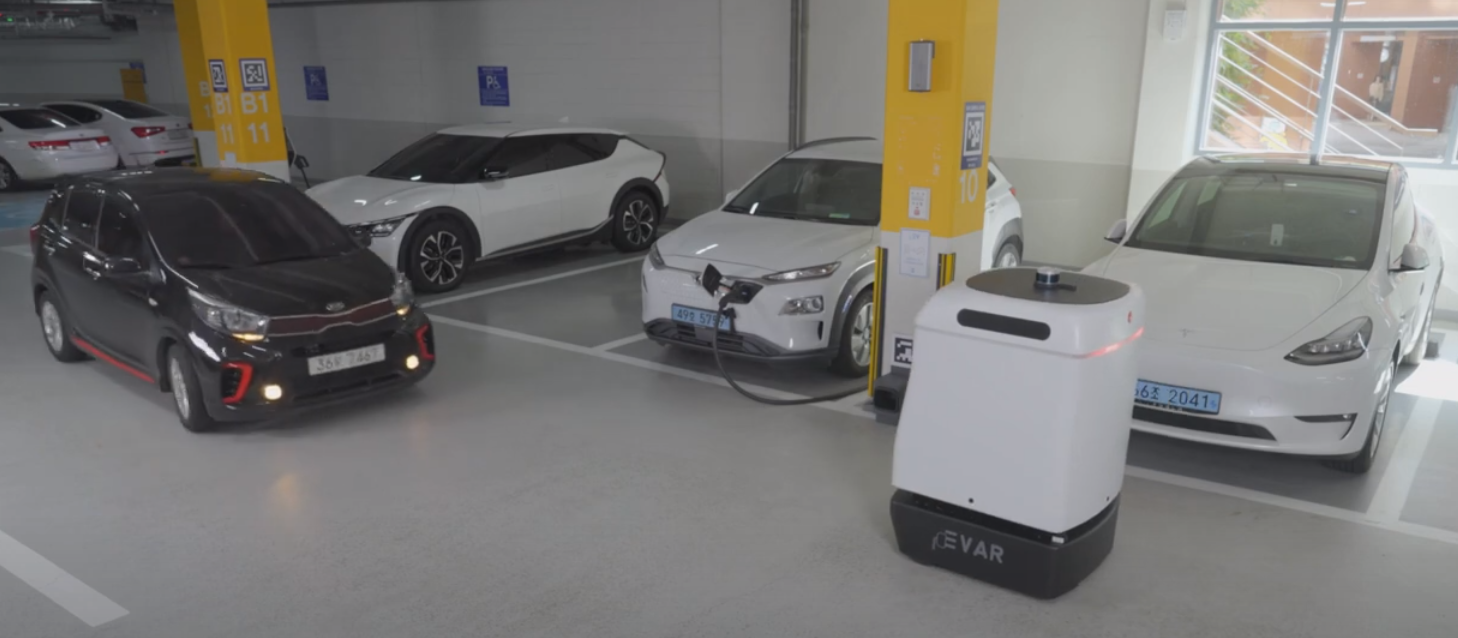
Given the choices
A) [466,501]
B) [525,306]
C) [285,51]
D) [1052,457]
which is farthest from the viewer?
[285,51]

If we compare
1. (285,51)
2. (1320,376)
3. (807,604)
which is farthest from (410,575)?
(285,51)

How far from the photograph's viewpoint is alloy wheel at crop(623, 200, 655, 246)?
9742 mm

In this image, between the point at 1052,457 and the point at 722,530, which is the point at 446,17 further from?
the point at 1052,457

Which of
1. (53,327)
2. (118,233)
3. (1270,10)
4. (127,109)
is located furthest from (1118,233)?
(127,109)

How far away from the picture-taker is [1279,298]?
4680mm

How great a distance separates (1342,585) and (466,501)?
3.54 meters

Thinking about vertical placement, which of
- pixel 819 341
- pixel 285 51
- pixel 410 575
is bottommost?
pixel 410 575

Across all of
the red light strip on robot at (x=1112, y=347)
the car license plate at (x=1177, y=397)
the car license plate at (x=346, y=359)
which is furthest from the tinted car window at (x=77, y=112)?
the red light strip on robot at (x=1112, y=347)

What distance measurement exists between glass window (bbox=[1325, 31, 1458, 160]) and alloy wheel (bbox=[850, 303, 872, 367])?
4.59 metres

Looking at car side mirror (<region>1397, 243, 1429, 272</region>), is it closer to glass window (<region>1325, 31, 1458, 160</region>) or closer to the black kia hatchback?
glass window (<region>1325, 31, 1458, 160</region>)

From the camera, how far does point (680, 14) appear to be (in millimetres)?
10867

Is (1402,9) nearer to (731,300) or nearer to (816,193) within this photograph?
(816,193)

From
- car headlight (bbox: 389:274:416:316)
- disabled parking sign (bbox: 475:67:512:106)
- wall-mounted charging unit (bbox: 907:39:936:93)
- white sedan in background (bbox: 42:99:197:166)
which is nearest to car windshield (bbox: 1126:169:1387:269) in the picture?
wall-mounted charging unit (bbox: 907:39:936:93)

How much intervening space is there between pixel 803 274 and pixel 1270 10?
16.4 ft
